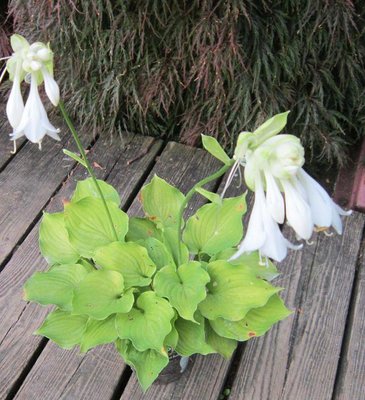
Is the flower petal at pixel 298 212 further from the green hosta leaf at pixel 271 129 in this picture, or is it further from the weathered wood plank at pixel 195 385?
the weathered wood plank at pixel 195 385

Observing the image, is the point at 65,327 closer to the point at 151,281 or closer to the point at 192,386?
the point at 151,281

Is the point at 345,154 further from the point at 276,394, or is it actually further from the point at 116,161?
the point at 276,394

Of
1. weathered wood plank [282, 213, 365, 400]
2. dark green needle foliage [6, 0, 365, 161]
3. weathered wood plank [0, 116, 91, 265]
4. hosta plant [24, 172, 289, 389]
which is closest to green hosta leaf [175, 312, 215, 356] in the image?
hosta plant [24, 172, 289, 389]

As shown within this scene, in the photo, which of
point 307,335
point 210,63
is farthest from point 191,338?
point 210,63

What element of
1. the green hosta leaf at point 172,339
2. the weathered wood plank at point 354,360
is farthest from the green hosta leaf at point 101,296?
the weathered wood plank at point 354,360

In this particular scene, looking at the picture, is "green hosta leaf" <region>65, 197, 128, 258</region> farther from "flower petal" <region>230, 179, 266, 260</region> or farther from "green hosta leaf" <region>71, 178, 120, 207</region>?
"flower petal" <region>230, 179, 266, 260</region>
